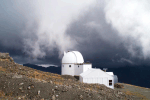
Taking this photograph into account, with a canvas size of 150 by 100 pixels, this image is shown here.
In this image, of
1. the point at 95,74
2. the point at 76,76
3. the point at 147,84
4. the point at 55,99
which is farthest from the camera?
the point at 147,84

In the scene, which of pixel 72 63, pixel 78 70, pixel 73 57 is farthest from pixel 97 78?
pixel 73 57

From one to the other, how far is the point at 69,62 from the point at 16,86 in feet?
92.6

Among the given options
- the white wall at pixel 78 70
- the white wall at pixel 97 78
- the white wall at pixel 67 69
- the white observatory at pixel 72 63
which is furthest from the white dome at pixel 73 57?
the white wall at pixel 97 78

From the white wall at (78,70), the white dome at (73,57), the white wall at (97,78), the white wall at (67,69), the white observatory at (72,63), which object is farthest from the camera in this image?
the white dome at (73,57)

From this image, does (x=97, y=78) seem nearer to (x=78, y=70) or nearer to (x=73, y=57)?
(x=78, y=70)

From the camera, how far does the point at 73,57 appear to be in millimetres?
37906

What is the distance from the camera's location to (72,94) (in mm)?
9586

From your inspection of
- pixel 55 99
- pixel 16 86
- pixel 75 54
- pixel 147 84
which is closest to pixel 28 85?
pixel 16 86

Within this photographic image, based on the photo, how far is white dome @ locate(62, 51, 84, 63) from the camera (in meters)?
37.6

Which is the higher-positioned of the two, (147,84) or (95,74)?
(95,74)

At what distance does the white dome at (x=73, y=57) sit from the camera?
123ft

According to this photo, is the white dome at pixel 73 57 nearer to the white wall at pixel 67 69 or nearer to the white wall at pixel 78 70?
the white wall at pixel 67 69

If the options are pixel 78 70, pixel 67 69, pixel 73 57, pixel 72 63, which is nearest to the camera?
pixel 78 70

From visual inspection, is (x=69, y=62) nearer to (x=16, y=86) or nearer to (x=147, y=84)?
(x=16, y=86)
